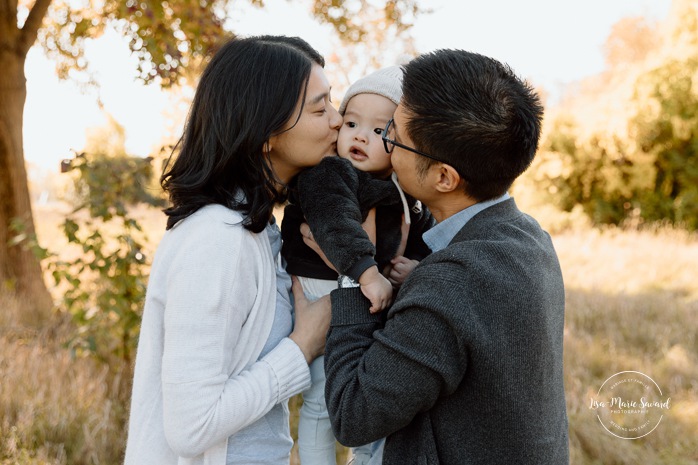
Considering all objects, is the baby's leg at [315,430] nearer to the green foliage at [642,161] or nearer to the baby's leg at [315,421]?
the baby's leg at [315,421]

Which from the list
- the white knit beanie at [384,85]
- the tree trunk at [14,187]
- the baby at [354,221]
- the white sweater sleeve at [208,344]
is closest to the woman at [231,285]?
the white sweater sleeve at [208,344]

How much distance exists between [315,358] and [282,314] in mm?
165

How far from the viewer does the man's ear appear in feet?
5.33

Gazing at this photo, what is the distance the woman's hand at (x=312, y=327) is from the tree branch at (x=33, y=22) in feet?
16.6

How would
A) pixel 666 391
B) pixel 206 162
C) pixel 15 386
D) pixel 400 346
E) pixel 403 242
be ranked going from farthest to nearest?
pixel 666 391, pixel 15 386, pixel 403 242, pixel 206 162, pixel 400 346

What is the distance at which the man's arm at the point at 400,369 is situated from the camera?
1.40 metres

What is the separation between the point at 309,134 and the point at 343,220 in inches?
11.4

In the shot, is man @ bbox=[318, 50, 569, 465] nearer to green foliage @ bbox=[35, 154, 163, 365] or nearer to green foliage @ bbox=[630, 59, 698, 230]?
green foliage @ bbox=[35, 154, 163, 365]

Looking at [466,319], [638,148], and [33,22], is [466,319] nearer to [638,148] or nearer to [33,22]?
[33,22]

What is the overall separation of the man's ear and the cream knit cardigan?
526 millimetres

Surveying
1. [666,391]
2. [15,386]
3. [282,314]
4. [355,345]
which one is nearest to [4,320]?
[15,386]

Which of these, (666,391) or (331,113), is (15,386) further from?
(666,391)

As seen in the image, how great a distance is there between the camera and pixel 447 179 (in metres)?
1.65

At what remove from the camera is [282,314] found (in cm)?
189
